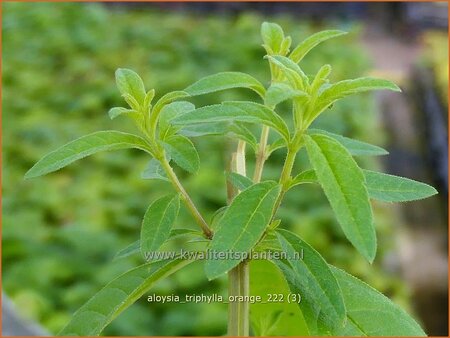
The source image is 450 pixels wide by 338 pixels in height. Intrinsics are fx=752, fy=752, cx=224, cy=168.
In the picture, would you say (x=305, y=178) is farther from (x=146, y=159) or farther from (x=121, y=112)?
(x=146, y=159)

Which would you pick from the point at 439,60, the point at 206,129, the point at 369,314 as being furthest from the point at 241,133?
the point at 439,60

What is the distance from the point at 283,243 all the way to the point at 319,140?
68 millimetres

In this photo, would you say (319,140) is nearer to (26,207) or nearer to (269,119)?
(269,119)

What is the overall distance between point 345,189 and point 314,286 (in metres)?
0.07

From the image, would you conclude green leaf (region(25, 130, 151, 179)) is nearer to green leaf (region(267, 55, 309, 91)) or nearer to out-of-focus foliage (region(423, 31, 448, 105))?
green leaf (region(267, 55, 309, 91))

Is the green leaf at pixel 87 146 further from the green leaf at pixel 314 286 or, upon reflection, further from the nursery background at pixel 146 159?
the nursery background at pixel 146 159

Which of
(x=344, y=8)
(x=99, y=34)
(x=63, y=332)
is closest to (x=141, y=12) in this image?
(x=99, y=34)

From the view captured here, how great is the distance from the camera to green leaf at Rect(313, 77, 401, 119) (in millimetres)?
422

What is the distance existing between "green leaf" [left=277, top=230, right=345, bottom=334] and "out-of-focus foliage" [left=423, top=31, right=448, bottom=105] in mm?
3375

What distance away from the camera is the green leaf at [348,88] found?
42 cm

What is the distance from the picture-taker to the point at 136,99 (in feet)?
1.62

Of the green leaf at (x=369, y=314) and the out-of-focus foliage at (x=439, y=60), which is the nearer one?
the green leaf at (x=369, y=314)

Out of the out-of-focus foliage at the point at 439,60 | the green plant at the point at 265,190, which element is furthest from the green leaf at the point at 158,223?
the out-of-focus foliage at the point at 439,60

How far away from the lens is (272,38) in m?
0.54
